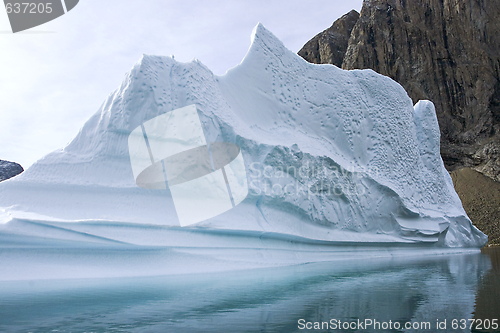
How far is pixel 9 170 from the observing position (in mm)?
9758

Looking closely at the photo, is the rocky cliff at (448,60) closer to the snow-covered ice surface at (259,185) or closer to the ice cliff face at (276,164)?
the ice cliff face at (276,164)

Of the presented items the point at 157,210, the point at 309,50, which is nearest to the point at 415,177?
the point at 157,210

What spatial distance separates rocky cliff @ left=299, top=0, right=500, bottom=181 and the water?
19355 mm

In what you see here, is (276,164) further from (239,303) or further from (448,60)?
(448,60)

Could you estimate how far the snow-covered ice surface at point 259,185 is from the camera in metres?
4.38

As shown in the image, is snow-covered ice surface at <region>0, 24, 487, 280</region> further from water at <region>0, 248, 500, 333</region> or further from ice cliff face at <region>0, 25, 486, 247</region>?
water at <region>0, 248, 500, 333</region>

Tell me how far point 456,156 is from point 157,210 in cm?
2010

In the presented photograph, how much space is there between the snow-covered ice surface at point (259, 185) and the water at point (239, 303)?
56 cm

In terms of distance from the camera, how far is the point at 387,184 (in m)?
8.25

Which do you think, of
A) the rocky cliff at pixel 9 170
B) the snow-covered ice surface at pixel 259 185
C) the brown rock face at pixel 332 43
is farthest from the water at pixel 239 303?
the brown rock face at pixel 332 43

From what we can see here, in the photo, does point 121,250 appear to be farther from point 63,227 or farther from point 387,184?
point 387,184

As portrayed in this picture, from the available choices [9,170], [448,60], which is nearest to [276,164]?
[9,170]

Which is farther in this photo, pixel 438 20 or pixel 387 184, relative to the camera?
pixel 438 20

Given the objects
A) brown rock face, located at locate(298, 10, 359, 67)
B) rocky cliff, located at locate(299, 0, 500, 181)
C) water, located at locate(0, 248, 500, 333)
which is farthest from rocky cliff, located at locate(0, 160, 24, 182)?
brown rock face, located at locate(298, 10, 359, 67)
